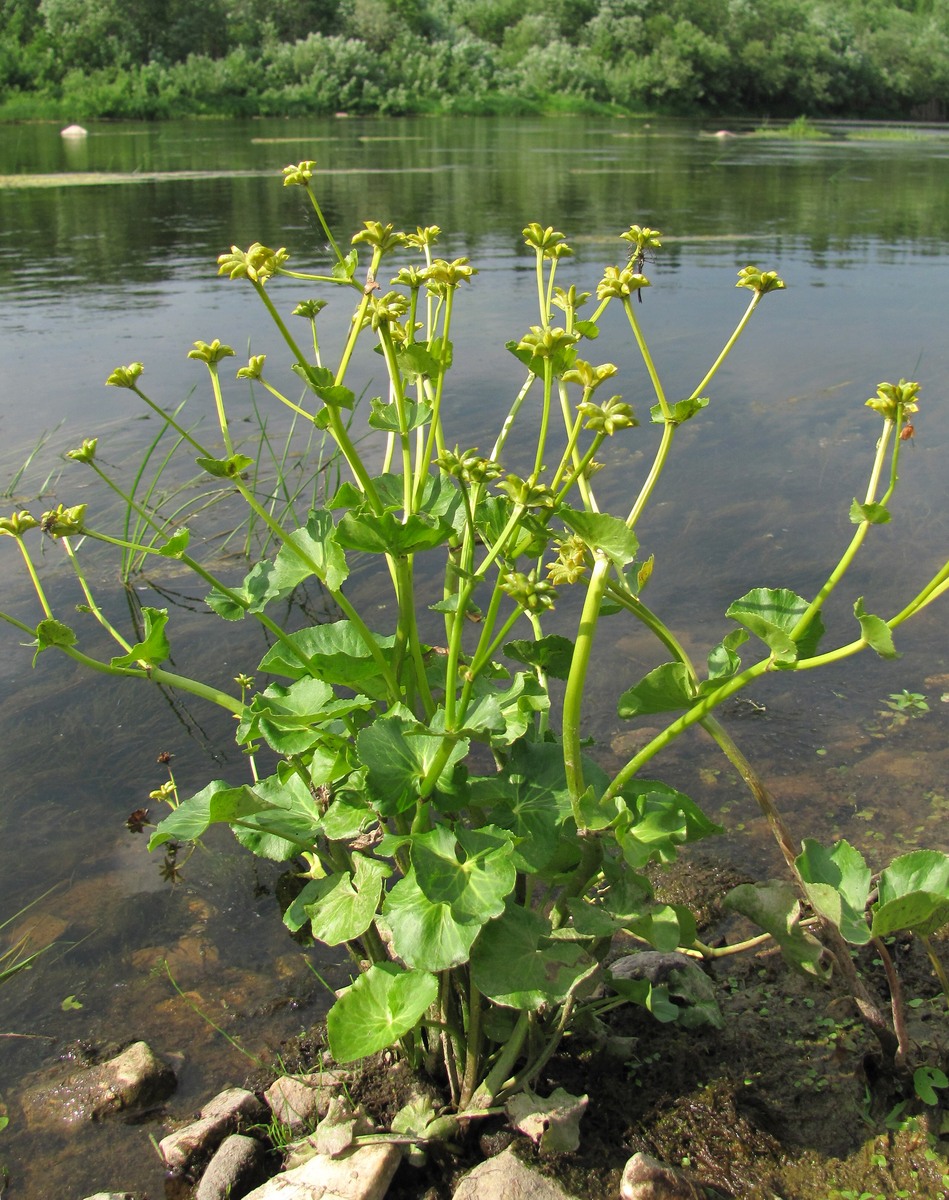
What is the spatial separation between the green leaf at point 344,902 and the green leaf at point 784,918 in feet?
1.70

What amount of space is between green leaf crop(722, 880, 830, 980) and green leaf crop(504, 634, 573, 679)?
41 centimetres

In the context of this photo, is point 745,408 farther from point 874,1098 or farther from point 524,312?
point 874,1098

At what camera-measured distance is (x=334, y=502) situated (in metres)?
1.48

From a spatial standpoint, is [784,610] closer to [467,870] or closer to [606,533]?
[606,533]

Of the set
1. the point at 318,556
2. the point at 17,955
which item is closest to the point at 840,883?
the point at 318,556

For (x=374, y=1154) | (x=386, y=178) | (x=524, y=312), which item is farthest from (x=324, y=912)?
(x=386, y=178)

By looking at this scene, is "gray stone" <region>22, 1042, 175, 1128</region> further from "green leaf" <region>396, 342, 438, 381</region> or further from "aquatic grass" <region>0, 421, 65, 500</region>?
"aquatic grass" <region>0, 421, 65, 500</region>

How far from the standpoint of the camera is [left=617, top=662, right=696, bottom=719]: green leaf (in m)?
1.40

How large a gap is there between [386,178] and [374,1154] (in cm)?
1543

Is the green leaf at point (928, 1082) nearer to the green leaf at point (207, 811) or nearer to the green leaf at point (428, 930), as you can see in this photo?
the green leaf at point (428, 930)

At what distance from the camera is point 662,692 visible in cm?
144

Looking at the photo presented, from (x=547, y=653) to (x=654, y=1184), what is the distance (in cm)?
77

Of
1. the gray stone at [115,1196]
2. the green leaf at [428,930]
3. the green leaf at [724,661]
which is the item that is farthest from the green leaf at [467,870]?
the gray stone at [115,1196]

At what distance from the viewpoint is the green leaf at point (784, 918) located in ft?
5.02
